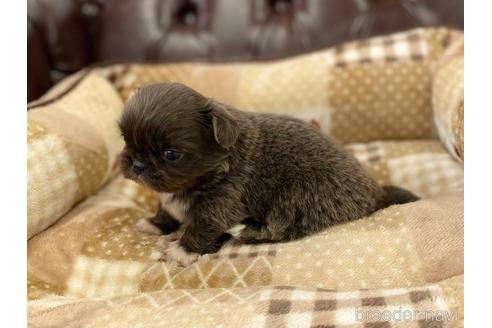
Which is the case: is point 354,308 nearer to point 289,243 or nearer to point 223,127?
point 289,243

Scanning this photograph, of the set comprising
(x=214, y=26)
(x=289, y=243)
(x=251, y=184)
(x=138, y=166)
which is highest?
(x=214, y=26)

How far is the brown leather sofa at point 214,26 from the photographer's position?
214cm

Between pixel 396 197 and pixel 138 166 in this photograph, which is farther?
pixel 396 197

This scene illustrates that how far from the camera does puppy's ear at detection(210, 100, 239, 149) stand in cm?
117

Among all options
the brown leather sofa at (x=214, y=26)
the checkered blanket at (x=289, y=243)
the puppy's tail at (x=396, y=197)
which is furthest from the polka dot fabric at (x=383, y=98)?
the puppy's tail at (x=396, y=197)

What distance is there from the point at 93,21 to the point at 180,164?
1.30 m

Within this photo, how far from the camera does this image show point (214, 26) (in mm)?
2193

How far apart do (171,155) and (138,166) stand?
87mm

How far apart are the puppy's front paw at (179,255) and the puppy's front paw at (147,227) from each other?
0.36 feet

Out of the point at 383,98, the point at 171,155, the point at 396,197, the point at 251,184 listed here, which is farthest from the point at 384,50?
the point at 171,155

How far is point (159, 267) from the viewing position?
124 cm

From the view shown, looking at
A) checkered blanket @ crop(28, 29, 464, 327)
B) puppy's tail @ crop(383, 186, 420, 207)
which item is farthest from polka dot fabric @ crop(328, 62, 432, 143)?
puppy's tail @ crop(383, 186, 420, 207)
